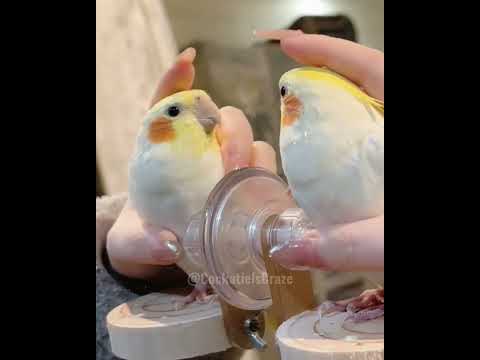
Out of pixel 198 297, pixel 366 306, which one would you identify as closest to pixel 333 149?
pixel 366 306

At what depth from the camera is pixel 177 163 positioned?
0.55 meters

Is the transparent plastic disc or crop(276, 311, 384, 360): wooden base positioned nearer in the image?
crop(276, 311, 384, 360): wooden base

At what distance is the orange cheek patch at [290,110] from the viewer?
0.46m

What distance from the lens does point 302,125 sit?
45 centimetres

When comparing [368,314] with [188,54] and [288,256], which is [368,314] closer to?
[288,256]

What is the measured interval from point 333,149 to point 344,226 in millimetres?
51

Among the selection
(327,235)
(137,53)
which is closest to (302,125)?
(327,235)

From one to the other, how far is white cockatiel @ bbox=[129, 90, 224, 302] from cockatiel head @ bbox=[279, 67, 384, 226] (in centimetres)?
12

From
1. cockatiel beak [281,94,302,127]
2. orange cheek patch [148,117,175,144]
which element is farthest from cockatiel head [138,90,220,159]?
cockatiel beak [281,94,302,127]

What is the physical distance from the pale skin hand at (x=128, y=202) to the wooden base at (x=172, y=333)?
41mm

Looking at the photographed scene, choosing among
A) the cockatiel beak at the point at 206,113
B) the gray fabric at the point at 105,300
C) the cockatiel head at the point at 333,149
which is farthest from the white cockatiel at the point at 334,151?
the gray fabric at the point at 105,300

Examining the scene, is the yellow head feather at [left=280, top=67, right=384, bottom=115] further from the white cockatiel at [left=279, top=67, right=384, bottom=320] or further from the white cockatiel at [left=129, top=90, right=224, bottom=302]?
the white cockatiel at [left=129, top=90, right=224, bottom=302]

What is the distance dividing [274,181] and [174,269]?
13 centimetres

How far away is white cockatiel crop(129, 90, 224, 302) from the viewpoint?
55 cm
